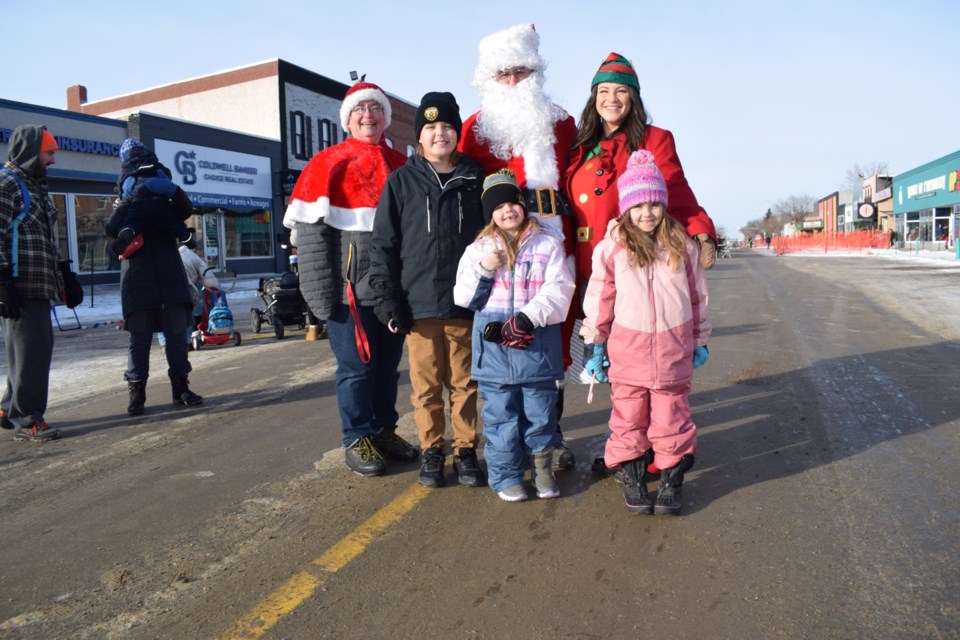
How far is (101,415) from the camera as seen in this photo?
→ 562 centimetres

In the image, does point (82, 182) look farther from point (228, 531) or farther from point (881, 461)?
point (881, 461)

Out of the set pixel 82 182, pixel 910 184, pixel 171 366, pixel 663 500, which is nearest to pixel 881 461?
pixel 663 500

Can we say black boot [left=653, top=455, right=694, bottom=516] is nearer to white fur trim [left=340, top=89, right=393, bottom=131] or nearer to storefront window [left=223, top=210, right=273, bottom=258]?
white fur trim [left=340, top=89, right=393, bottom=131]

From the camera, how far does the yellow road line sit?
2443 millimetres

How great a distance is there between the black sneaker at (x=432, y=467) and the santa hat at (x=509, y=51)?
2151 mm

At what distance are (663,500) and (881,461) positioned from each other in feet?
5.10

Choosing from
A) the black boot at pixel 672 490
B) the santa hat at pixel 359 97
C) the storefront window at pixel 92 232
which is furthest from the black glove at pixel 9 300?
the storefront window at pixel 92 232

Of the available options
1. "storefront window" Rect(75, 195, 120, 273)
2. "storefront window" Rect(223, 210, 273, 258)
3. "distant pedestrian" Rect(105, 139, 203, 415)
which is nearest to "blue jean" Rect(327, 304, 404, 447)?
"distant pedestrian" Rect(105, 139, 203, 415)

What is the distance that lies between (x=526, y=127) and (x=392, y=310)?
1.24 metres

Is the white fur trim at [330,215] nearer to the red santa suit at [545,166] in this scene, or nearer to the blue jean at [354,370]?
the blue jean at [354,370]

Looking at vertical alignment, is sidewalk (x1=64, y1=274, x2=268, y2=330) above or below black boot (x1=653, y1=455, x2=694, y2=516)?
above

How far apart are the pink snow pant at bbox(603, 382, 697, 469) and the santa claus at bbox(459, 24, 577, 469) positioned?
0.56m

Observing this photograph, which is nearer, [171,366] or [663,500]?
[663,500]

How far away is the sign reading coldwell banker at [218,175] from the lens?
78.4 feet
